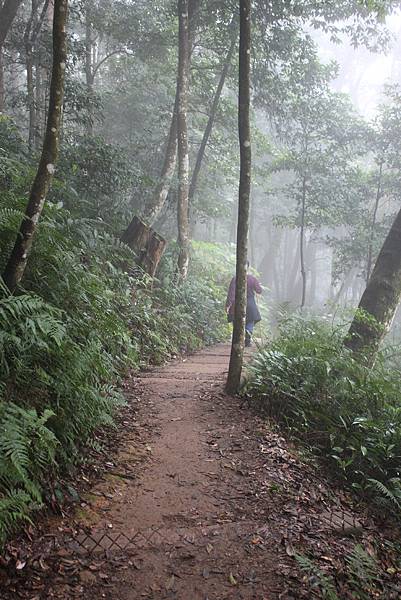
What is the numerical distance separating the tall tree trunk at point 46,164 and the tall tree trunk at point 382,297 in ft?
19.0

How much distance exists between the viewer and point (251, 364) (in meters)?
7.52

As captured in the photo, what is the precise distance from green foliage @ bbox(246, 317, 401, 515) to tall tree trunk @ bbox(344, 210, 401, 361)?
0.87 metres

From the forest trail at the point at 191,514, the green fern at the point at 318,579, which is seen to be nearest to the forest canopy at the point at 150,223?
the forest trail at the point at 191,514

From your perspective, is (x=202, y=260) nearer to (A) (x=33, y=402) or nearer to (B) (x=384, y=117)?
(B) (x=384, y=117)

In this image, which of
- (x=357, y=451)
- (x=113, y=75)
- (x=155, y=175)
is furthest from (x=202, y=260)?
(x=357, y=451)

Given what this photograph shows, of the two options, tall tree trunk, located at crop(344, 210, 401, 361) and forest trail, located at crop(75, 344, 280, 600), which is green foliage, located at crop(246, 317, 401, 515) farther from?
tall tree trunk, located at crop(344, 210, 401, 361)

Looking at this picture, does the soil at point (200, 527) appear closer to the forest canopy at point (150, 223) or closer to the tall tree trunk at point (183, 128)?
the forest canopy at point (150, 223)

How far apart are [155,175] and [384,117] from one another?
8.93m

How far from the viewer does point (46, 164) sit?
4.63 meters

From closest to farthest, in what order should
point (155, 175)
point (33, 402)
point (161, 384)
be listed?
point (33, 402) → point (161, 384) → point (155, 175)

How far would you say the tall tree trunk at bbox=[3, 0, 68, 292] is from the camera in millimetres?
4551

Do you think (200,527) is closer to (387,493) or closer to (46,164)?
(387,493)

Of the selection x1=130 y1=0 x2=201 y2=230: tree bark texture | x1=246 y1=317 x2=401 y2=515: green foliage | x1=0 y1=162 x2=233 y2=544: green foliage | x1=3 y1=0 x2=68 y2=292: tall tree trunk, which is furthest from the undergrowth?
x1=130 y1=0 x2=201 y2=230: tree bark texture

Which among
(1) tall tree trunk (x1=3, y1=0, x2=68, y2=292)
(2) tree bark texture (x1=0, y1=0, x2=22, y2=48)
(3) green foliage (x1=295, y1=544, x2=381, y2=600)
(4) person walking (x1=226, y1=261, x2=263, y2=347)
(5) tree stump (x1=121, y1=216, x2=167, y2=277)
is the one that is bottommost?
(3) green foliage (x1=295, y1=544, x2=381, y2=600)
